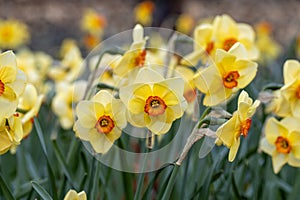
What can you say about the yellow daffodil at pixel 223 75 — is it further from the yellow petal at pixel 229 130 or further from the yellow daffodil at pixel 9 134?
the yellow daffodil at pixel 9 134

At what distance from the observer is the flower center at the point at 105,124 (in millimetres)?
1277

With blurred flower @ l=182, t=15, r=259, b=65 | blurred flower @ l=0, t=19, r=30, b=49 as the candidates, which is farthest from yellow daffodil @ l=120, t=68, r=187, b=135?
blurred flower @ l=0, t=19, r=30, b=49

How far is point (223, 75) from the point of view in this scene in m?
1.45

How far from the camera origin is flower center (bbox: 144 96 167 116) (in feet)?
3.94

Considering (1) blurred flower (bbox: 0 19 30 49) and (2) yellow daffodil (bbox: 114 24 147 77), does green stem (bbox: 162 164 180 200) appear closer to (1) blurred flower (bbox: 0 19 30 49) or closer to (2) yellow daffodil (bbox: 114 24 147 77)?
(2) yellow daffodil (bbox: 114 24 147 77)

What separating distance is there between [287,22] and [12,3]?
4.16 meters

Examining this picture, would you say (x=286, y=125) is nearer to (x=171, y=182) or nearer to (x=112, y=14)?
(x=171, y=182)

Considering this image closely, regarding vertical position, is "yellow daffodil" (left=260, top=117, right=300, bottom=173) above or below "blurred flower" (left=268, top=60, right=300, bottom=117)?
below

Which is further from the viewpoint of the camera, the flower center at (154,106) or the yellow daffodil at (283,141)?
the yellow daffodil at (283,141)

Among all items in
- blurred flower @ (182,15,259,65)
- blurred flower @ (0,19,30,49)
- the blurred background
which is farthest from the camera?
the blurred background

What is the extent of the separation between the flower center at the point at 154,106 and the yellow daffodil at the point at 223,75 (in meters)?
0.24

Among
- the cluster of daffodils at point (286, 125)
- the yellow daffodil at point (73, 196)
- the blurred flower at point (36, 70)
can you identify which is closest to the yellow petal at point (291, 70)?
the cluster of daffodils at point (286, 125)

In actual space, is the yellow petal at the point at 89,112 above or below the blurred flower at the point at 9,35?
above

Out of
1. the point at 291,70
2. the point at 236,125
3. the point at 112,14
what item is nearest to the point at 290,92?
the point at 291,70
